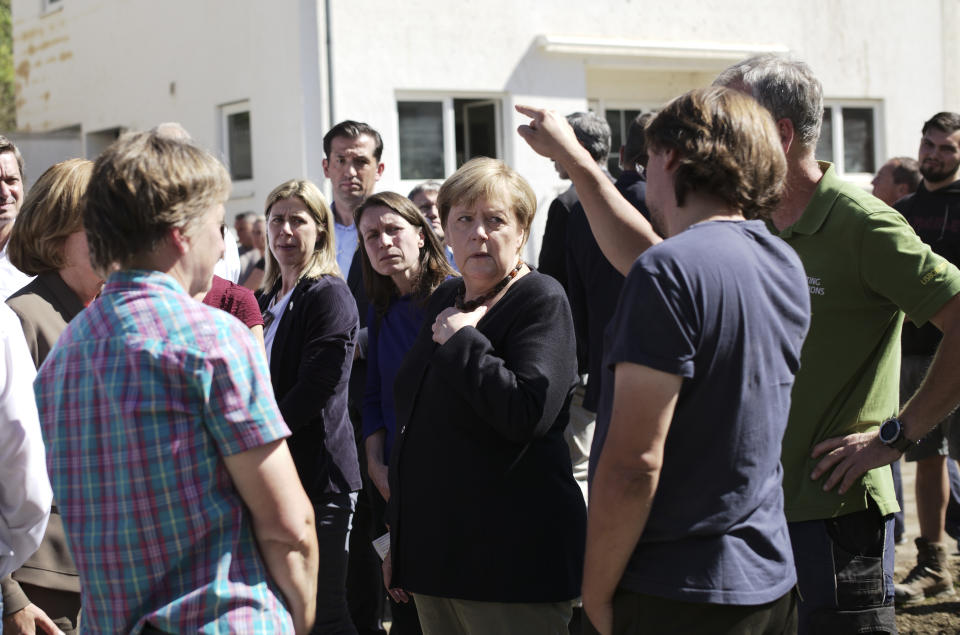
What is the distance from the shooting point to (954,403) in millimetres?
2762

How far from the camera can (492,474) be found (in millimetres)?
2953

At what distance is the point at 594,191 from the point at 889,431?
0.98 m

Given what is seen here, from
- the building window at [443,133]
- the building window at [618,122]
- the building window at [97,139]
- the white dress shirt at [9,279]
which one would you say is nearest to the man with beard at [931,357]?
the white dress shirt at [9,279]

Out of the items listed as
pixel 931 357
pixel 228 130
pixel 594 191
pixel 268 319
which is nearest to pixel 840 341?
pixel 594 191

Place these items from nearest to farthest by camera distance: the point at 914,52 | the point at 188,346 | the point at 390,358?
1. the point at 188,346
2. the point at 390,358
3. the point at 914,52

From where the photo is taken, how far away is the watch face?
2.70m

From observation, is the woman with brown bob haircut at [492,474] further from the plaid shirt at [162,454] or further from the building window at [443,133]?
the building window at [443,133]

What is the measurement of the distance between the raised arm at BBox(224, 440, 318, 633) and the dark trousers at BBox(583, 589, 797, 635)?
2.09 feet

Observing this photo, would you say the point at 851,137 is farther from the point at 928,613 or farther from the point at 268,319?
the point at 268,319

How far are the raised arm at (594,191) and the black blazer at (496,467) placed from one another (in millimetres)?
428

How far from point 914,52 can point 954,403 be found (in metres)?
14.2

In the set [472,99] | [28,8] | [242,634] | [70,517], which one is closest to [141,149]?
[70,517]

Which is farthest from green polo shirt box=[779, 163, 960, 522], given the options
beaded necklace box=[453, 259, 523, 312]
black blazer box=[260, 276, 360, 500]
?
black blazer box=[260, 276, 360, 500]

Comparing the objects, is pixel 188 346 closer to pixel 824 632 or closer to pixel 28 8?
pixel 824 632
